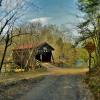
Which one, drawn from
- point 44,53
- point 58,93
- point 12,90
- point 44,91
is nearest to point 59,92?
point 58,93

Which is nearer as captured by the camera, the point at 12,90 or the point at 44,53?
the point at 12,90

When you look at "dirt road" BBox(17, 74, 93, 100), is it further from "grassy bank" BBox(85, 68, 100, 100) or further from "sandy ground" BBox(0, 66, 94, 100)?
"grassy bank" BBox(85, 68, 100, 100)

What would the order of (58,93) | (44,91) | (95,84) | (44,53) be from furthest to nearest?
(44,53) < (44,91) < (95,84) < (58,93)

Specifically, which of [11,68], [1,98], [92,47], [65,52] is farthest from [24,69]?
[65,52]

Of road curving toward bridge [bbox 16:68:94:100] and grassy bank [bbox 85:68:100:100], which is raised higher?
grassy bank [bbox 85:68:100:100]

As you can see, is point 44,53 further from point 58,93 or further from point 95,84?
point 58,93

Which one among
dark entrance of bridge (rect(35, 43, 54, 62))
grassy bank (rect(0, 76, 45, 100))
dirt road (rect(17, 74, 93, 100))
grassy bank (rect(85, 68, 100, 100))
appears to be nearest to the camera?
grassy bank (rect(85, 68, 100, 100))

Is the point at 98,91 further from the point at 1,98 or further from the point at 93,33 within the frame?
the point at 93,33

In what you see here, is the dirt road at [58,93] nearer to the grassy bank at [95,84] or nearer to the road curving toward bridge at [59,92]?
the road curving toward bridge at [59,92]

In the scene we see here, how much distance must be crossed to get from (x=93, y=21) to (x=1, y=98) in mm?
27889

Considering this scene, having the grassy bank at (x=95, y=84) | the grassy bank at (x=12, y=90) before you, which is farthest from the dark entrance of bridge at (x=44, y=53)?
the grassy bank at (x=95, y=84)

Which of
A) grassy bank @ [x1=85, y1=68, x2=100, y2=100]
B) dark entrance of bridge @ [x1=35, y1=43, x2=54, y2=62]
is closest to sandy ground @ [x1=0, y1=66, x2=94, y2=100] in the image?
grassy bank @ [x1=85, y1=68, x2=100, y2=100]

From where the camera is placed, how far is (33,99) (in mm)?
20078

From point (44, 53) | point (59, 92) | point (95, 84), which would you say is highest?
point (44, 53)
